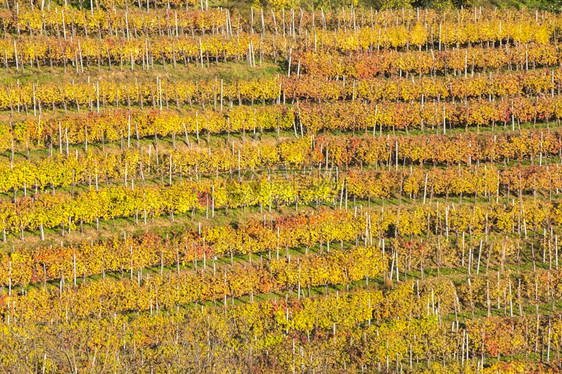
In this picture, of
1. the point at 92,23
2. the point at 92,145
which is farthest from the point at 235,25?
the point at 92,145

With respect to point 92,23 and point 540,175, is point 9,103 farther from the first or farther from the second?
point 540,175

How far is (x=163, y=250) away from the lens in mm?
50438

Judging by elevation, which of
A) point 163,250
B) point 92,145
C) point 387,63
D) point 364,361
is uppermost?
point 387,63

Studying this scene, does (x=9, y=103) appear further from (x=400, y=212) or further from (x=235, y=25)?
(x=400, y=212)

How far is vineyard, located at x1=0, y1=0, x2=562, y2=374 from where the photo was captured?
47.7 meters

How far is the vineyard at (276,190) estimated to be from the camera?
47.7 m

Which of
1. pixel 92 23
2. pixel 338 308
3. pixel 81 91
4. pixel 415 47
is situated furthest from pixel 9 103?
pixel 415 47

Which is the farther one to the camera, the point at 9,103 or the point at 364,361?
the point at 9,103

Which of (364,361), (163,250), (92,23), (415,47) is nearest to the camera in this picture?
(364,361)

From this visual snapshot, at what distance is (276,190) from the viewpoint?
5556 cm

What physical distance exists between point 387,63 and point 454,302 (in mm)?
22157

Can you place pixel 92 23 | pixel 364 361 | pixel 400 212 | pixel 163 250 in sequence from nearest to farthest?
pixel 364 361
pixel 163 250
pixel 400 212
pixel 92 23

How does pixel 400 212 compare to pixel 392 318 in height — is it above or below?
above

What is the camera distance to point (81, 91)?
5922 cm
